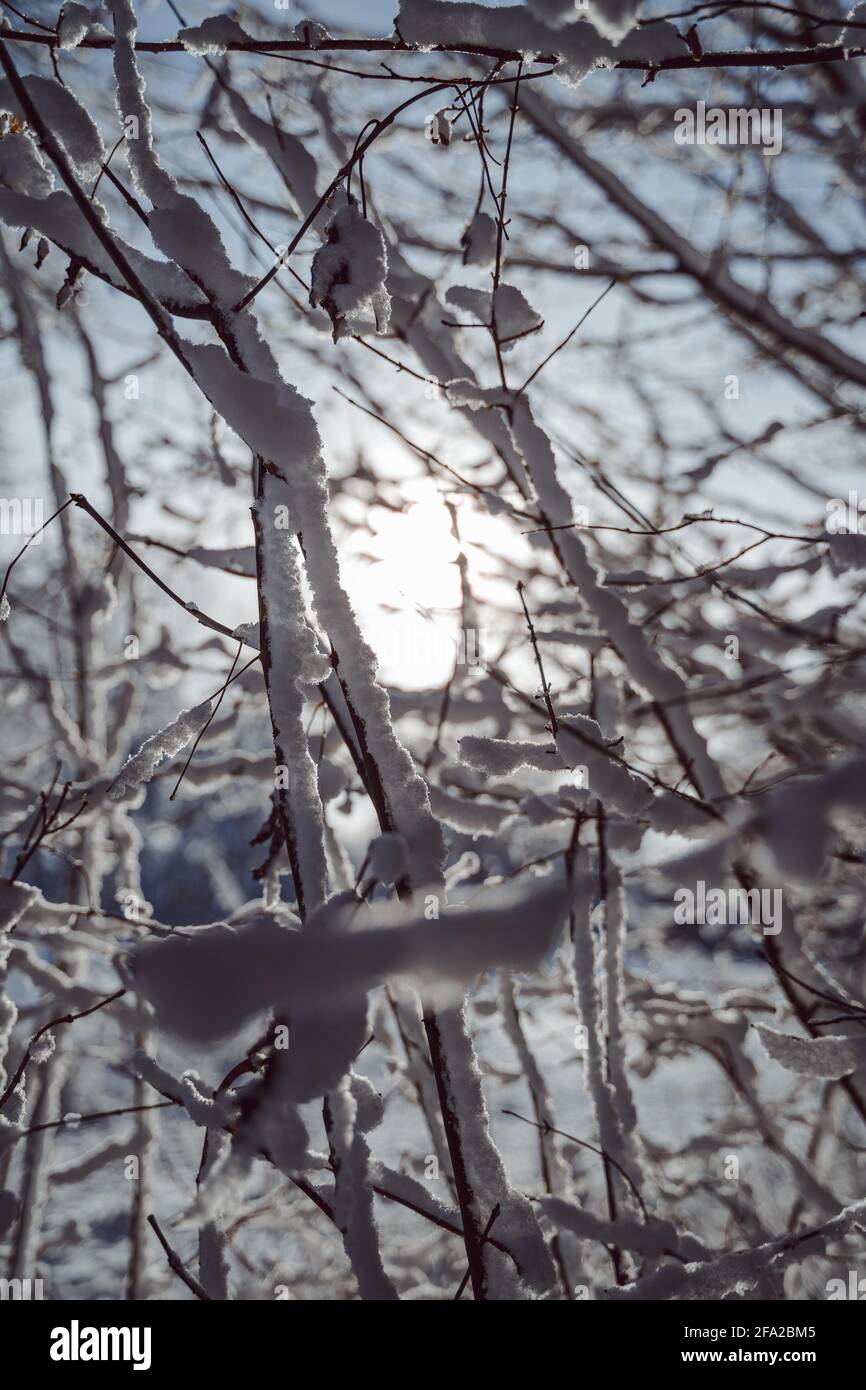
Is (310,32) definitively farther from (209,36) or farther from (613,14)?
(613,14)

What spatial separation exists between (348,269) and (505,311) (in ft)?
2.38

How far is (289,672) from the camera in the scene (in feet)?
3.41

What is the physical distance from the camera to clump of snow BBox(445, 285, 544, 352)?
166 cm

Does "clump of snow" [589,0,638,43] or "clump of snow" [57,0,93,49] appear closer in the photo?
"clump of snow" [589,0,638,43]

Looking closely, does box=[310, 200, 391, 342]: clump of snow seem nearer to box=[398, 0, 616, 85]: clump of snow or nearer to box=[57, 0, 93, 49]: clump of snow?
box=[398, 0, 616, 85]: clump of snow

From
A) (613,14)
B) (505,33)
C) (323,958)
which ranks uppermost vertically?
(505,33)

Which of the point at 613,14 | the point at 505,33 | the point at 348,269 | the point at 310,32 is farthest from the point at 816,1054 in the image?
the point at 310,32

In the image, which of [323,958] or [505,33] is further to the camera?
[505,33]

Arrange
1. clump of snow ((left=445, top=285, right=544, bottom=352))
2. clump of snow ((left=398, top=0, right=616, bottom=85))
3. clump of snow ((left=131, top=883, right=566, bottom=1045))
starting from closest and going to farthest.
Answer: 1. clump of snow ((left=131, top=883, right=566, bottom=1045))
2. clump of snow ((left=398, top=0, right=616, bottom=85))
3. clump of snow ((left=445, top=285, right=544, bottom=352))

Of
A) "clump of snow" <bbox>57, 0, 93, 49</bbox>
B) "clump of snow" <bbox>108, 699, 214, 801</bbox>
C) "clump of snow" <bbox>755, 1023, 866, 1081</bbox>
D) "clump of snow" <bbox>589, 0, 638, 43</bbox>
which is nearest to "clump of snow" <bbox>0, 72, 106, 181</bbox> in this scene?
"clump of snow" <bbox>57, 0, 93, 49</bbox>

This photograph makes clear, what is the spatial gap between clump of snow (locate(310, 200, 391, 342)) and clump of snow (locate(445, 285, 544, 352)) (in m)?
0.61

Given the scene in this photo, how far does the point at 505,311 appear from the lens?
1.68m

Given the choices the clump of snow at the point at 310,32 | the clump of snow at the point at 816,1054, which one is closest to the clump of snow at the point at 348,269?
the clump of snow at the point at 310,32

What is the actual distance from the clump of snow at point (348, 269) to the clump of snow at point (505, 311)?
1.99ft
